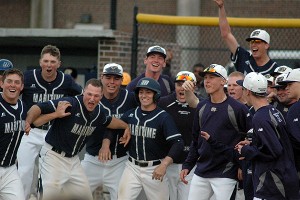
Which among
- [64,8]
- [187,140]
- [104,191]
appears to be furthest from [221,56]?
[187,140]

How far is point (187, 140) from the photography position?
9.64m

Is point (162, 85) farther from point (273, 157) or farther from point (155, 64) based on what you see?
point (273, 157)

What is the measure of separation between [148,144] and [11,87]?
1765mm

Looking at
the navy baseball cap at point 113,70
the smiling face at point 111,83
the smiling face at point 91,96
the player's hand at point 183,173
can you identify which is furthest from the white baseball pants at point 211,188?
the navy baseball cap at point 113,70

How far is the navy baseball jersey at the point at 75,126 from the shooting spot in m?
8.97

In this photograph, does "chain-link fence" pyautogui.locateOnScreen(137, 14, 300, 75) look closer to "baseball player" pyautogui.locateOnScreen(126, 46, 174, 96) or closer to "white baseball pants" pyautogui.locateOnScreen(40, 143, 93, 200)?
"baseball player" pyautogui.locateOnScreen(126, 46, 174, 96)

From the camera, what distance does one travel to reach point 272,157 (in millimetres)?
7383

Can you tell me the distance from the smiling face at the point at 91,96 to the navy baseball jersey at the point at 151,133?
0.54 metres

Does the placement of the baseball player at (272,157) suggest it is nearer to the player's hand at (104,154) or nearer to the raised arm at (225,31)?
the player's hand at (104,154)

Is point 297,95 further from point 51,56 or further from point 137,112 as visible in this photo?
point 51,56

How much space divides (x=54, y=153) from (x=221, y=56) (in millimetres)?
12056

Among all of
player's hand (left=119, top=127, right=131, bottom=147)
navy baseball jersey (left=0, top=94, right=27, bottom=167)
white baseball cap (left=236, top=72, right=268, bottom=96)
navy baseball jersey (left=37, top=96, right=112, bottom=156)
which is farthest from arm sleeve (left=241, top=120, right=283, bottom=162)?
navy baseball jersey (left=0, top=94, right=27, bottom=167)

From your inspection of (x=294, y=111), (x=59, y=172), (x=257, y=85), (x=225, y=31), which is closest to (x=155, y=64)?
(x=225, y=31)

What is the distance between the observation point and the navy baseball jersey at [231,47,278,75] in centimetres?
965
